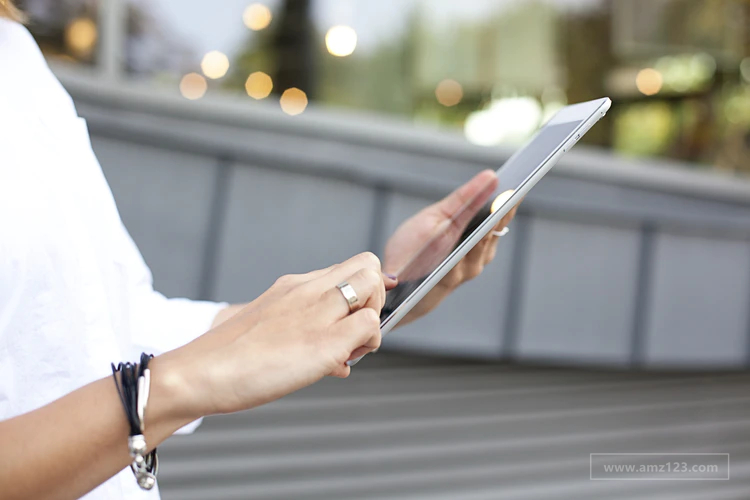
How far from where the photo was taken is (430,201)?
2564 millimetres

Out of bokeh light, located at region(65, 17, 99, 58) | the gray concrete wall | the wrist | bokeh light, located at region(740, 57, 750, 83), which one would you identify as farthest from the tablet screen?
bokeh light, located at region(740, 57, 750, 83)

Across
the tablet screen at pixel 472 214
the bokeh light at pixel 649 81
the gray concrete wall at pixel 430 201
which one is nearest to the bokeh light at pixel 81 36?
the gray concrete wall at pixel 430 201

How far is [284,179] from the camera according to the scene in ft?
7.80

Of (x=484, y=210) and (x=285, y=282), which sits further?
(x=484, y=210)

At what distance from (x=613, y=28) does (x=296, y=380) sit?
3.49 m

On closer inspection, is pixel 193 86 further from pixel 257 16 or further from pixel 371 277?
pixel 371 277

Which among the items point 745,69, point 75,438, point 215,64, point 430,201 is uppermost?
point 745,69

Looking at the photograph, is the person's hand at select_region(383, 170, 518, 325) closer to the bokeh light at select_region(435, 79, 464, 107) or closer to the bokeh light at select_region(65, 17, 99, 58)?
the bokeh light at select_region(65, 17, 99, 58)

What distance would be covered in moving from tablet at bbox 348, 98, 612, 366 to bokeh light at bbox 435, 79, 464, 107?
2.24 meters

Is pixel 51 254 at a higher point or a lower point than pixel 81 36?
lower

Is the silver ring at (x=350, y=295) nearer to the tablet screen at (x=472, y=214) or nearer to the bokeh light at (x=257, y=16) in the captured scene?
the tablet screen at (x=472, y=214)

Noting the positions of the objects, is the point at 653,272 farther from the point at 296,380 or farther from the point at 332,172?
the point at 296,380

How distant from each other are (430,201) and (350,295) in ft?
6.62

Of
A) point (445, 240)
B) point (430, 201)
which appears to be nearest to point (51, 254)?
point (445, 240)
